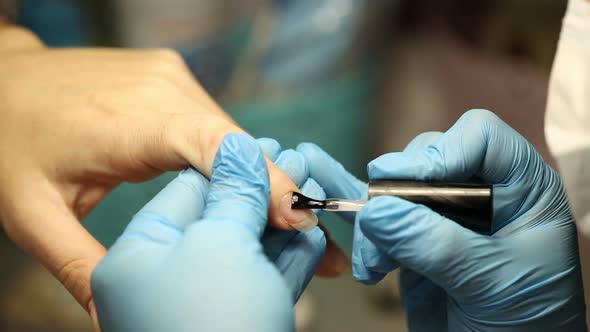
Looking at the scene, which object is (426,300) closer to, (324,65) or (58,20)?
(324,65)

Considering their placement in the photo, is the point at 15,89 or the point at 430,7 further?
the point at 430,7

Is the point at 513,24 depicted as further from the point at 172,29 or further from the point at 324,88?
the point at 172,29

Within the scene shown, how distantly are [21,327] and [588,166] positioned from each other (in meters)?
1.51

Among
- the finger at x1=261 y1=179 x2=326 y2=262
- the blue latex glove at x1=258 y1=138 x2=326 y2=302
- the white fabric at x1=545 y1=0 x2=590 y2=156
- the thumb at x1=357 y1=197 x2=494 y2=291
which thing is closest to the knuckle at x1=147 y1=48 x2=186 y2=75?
the blue latex glove at x1=258 y1=138 x2=326 y2=302

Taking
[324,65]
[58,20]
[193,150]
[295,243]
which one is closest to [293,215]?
[295,243]

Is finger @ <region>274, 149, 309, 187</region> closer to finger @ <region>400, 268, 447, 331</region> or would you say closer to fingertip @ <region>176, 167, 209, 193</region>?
fingertip @ <region>176, 167, 209, 193</region>

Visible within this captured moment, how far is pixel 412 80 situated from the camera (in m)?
1.90

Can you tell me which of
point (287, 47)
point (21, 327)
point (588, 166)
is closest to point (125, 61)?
point (287, 47)

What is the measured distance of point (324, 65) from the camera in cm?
168

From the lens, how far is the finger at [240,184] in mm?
726

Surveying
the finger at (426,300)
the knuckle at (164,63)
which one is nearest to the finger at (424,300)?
the finger at (426,300)

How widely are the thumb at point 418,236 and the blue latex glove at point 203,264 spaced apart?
0.14 meters

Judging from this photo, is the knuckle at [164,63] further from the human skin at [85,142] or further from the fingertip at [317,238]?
the fingertip at [317,238]

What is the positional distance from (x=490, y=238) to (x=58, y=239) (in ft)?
2.11
